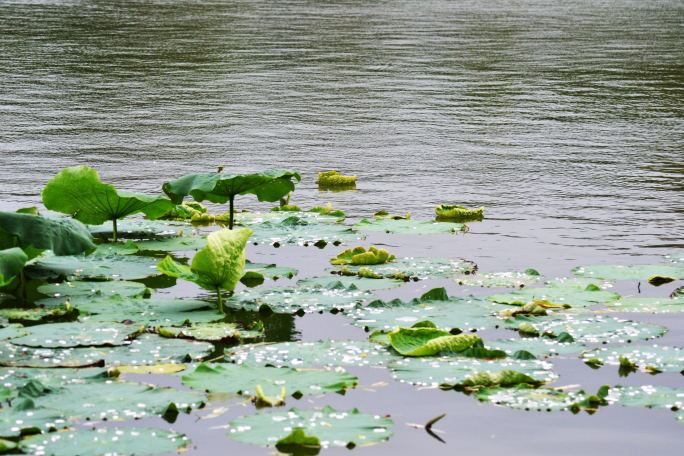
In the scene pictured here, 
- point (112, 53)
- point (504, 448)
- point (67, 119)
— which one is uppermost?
point (112, 53)

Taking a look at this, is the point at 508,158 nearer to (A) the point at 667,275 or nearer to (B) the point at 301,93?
(A) the point at 667,275

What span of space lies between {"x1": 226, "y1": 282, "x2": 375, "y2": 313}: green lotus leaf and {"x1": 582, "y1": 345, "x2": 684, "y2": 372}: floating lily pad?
939 mm

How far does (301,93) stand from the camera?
410 inches

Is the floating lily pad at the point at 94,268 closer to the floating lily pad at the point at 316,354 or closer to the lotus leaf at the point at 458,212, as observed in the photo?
the floating lily pad at the point at 316,354

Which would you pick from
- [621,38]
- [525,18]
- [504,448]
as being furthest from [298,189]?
[525,18]

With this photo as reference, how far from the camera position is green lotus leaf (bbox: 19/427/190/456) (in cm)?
213

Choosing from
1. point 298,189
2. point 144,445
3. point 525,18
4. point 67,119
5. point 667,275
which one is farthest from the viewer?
point 525,18

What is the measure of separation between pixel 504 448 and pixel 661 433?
43cm

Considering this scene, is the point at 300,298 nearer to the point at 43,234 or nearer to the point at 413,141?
the point at 43,234

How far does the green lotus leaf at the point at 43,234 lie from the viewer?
3.16 meters

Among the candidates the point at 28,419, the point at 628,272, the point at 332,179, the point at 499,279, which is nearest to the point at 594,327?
the point at 499,279

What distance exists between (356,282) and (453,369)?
1.11 m

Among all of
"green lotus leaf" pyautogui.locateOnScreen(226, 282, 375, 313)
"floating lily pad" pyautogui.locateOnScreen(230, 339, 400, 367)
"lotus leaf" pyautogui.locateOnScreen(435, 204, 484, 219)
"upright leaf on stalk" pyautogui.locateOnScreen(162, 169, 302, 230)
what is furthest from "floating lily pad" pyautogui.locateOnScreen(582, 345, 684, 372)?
"lotus leaf" pyautogui.locateOnScreen(435, 204, 484, 219)

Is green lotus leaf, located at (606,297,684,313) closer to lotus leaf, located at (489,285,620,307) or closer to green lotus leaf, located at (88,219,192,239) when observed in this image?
lotus leaf, located at (489,285,620,307)
